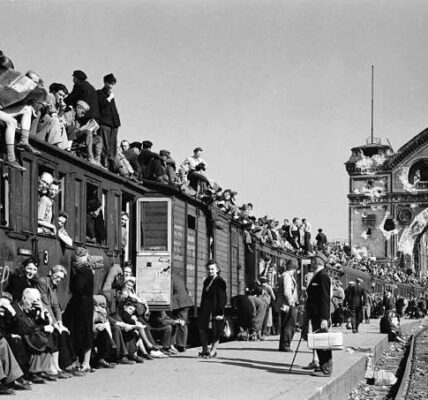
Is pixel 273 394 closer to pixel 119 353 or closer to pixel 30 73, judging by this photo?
pixel 119 353

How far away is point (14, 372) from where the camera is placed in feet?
26.6

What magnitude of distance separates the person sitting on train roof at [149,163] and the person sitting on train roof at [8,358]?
753 cm

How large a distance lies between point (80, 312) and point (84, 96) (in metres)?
4.11

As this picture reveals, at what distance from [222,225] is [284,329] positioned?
4.83 meters

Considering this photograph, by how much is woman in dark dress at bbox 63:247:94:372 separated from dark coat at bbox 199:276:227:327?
2944 mm

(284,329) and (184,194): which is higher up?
(184,194)

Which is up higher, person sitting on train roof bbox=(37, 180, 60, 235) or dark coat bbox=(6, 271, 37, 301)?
person sitting on train roof bbox=(37, 180, 60, 235)

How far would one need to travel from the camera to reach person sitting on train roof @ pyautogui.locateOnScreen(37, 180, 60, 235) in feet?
33.3

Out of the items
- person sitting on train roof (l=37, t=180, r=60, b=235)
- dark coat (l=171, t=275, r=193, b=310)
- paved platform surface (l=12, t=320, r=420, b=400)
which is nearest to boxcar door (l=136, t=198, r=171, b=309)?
dark coat (l=171, t=275, r=193, b=310)

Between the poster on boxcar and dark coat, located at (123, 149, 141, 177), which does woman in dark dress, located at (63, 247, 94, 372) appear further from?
dark coat, located at (123, 149, 141, 177)

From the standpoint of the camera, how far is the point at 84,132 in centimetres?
1226

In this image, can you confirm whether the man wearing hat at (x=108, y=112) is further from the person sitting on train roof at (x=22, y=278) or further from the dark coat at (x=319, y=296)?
the person sitting on train roof at (x=22, y=278)

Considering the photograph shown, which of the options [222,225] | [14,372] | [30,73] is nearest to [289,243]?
[222,225]

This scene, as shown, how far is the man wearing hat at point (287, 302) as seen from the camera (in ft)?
47.3
